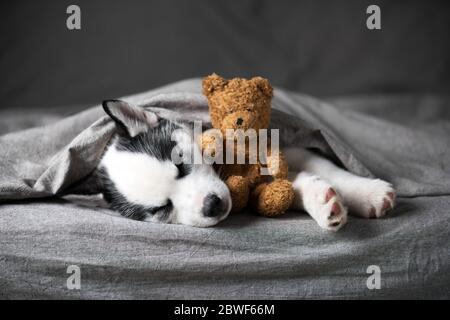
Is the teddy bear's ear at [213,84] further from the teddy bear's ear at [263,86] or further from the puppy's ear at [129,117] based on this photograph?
the puppy's ear at [129,117]

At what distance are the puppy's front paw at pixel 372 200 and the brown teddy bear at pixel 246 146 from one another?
0.73 feet

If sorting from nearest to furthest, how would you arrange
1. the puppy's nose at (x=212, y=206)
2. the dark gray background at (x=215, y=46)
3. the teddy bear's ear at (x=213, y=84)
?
the puppy's nose at (x=212, y=206) → the teddy bear's ear at (x=213, y=84) → the dark gray background at (x=215, y=46)

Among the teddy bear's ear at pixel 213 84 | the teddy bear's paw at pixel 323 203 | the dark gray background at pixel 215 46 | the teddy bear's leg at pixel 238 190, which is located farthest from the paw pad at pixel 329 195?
the dark gray background at pixel 215 46

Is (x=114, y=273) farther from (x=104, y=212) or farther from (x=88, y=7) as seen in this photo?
(x=88, y=7)

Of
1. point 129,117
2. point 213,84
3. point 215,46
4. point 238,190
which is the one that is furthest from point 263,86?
point 215,46

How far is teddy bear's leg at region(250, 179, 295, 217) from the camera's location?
66.1 inches

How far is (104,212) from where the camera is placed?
1.82m

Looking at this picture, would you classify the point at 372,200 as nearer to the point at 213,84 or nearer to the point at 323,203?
the point at 323,203

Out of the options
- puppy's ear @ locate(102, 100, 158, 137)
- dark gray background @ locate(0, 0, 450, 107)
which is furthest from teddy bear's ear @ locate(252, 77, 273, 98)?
dark gray background @ locate(0, 0, 450, 107)

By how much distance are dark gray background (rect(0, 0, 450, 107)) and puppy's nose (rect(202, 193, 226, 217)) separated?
190 centimetres

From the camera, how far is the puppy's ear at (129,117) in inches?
69.6

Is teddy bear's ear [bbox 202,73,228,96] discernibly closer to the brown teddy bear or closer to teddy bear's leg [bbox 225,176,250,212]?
the brown teddy bear

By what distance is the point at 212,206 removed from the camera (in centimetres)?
162
